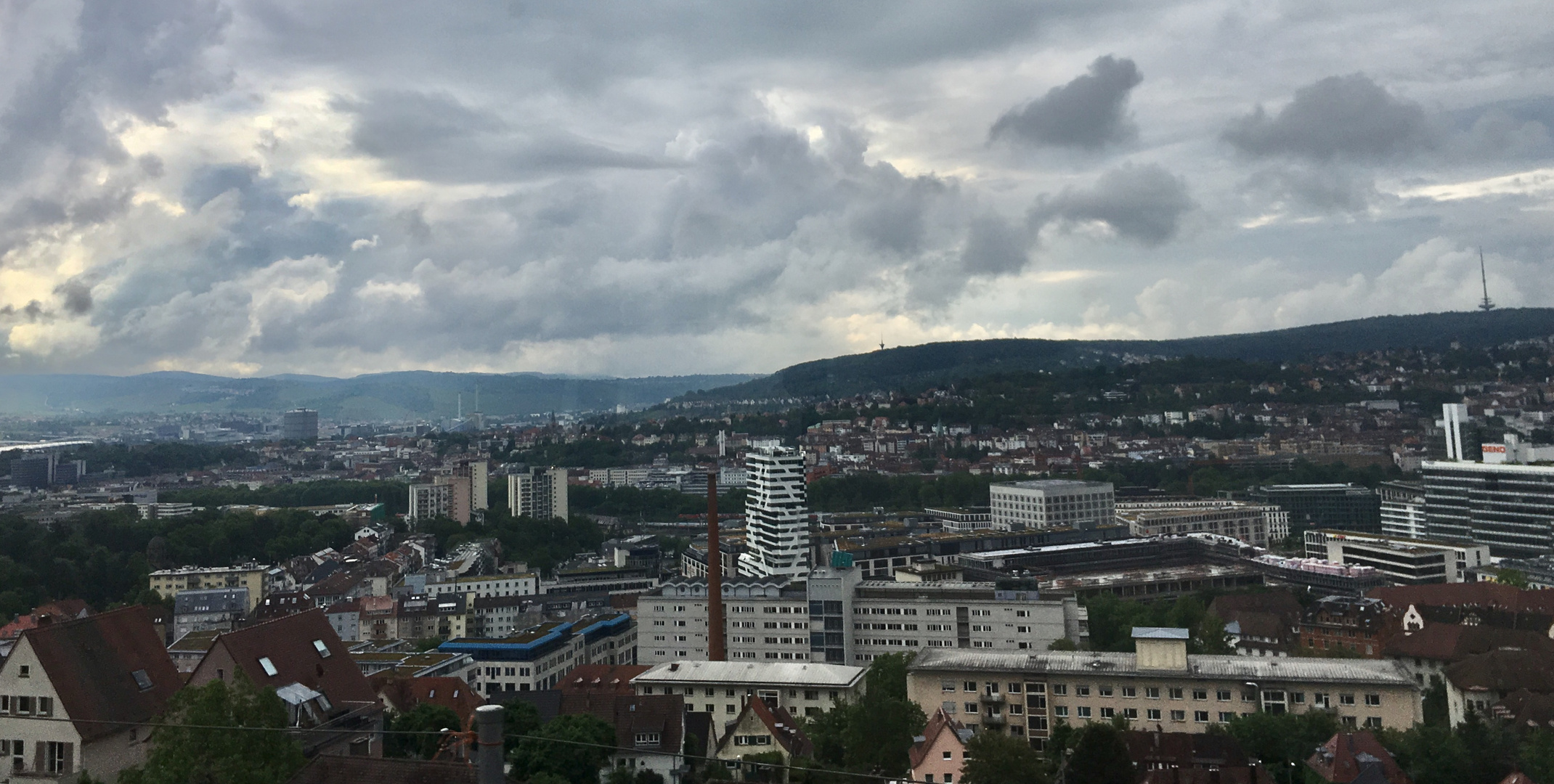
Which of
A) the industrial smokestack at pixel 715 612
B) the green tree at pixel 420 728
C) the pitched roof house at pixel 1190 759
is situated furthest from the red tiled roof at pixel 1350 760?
the industrial smokestack at pixel 715 612

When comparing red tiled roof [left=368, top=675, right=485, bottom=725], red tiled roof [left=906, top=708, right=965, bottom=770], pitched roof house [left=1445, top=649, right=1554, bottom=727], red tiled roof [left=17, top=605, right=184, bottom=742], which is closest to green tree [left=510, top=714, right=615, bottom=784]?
red tiled roof [left=368, top=675, right=485, bottom=725]

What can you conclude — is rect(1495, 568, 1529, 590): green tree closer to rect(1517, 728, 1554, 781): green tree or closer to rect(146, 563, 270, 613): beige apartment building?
rect(1517, 728, 1554, 781): green tree

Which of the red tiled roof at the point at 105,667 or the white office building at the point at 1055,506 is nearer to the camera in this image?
Result: the red tiled roof at the point at 105,667

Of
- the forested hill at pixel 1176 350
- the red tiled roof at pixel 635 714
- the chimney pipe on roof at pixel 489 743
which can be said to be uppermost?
the forested hill at pixel 1176 350

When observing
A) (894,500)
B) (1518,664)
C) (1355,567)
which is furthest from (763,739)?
(894,500)

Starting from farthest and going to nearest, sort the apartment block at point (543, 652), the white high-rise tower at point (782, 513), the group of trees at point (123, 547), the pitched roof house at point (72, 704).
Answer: the white high-rise tower at point (782, 513) → the group of trees at point (123, 547) → the apartment block at point (543, 652) → the pitched roof house at point (72, 704)

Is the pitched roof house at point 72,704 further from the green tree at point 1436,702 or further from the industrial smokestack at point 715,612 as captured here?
the green tree at point 1436,702

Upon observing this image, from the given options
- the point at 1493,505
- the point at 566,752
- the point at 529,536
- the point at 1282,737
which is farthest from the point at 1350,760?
the point at 529,536

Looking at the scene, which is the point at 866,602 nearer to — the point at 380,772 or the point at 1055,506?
the point at 380,772
